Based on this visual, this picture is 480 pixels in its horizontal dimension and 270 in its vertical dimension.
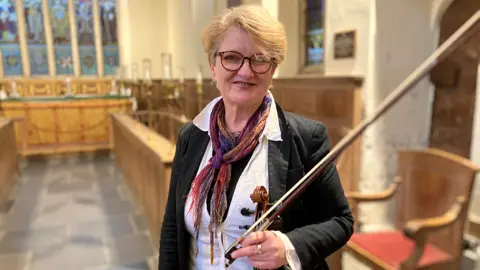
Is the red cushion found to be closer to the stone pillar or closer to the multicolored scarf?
the stone pillar

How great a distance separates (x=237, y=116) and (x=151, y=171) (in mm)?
2293

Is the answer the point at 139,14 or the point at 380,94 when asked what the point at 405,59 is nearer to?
the point at 380,94

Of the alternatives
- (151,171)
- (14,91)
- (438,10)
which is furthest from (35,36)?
(438,10)

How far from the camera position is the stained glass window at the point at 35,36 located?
29.0ft

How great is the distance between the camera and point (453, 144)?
76.0 inches

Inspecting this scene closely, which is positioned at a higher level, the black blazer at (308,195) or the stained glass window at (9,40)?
the stained glass window at (9,40)

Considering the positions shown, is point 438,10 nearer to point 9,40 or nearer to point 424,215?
point 424,215

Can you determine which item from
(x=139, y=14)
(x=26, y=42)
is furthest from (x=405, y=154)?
(x=26, y=42)

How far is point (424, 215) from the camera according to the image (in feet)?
5.53

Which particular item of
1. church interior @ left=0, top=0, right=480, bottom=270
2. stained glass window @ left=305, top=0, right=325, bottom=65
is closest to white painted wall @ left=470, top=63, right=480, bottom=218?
church interior @ left=0, top=0, right=480, bottom=270

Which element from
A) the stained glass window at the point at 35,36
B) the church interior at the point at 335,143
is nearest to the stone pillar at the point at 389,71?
the church interior at the point at 335,143

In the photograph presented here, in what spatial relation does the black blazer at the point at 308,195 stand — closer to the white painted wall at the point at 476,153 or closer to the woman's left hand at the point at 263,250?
the woman's left hand at the point at 263,250

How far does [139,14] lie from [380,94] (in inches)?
298

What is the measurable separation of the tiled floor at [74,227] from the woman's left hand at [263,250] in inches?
93.4
